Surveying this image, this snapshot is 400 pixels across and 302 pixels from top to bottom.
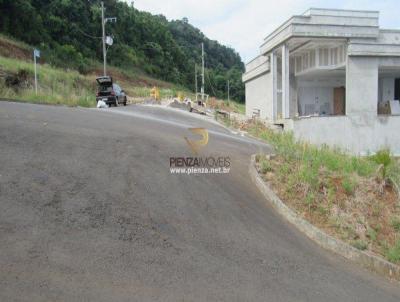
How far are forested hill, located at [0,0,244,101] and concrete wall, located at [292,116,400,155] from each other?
119ft

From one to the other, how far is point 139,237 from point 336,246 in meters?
3.64

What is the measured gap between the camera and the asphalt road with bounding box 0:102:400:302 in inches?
202

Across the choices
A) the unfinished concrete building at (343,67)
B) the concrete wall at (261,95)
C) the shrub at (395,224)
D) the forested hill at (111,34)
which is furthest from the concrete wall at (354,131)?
the forested hill at (111,34)

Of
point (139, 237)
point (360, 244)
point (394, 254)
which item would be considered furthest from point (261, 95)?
point (139, 237)

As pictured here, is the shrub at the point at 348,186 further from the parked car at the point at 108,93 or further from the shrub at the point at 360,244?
the parked car at the point at 108,93

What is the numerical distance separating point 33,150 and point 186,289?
5.22 metres

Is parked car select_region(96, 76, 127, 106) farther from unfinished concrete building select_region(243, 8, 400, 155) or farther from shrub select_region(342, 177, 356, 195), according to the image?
shrub select_region(342, 177, 356, 195)


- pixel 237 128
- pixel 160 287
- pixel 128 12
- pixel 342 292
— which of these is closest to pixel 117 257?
pixel 160 287

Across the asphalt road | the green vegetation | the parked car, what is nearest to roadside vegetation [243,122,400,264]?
the asphalt road

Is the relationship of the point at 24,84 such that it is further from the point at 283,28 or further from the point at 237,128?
the point at 283,28

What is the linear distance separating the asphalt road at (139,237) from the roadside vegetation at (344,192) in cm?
66

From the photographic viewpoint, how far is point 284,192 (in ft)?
29.6

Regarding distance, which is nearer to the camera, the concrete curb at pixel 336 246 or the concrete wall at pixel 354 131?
the concrete curb at pixel 336 246

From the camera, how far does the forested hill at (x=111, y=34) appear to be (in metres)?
50.8
